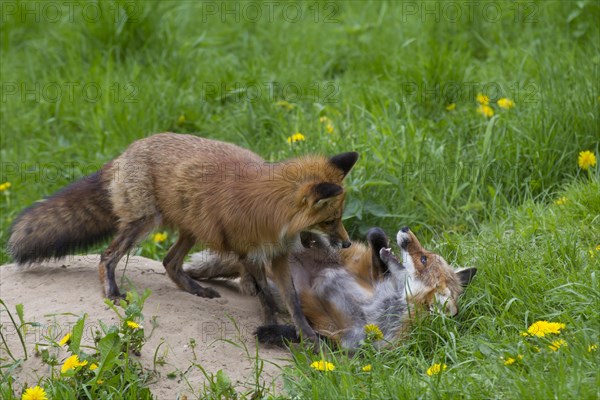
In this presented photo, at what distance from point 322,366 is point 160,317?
1.32 metres

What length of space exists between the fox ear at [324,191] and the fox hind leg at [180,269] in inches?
51.8

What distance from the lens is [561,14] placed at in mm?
8516

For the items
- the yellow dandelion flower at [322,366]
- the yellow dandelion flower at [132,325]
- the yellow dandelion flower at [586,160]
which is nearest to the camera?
the yellow dandelion flower at [322,366]

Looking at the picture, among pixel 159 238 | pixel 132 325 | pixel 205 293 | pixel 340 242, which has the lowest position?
pixel 159 238

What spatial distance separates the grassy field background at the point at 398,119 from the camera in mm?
4664

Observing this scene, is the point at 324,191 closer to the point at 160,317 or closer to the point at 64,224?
the point at 160,317

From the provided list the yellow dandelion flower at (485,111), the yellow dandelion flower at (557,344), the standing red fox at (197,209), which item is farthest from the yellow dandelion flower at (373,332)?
the yellow dandelion flower at (485,111)

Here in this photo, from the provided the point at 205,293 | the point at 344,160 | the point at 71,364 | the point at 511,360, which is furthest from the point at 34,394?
the point at 511,360

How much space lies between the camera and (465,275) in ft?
17.3

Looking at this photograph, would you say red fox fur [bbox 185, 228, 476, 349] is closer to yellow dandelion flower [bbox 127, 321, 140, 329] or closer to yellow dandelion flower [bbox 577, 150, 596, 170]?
yellow dandelion flower [bbox 127, 321, 140, 329]

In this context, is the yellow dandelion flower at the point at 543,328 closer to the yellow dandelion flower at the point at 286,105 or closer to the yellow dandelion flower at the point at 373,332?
the yellow dandelion flower at the point at 373,332

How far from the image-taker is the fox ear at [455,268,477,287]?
526cm

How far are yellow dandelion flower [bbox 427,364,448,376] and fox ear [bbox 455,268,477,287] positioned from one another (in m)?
1.04

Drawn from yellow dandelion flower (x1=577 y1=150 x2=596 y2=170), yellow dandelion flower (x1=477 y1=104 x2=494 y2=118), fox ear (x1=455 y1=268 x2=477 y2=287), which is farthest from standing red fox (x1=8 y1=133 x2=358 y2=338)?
yellow dandelion flower (x1=477 y1=104 x2=494 y2=118)
